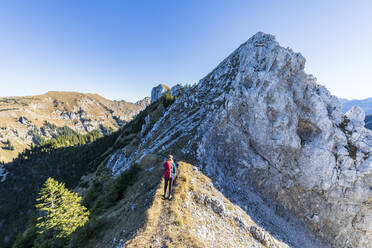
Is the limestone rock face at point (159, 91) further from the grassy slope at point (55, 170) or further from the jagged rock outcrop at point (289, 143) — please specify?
the jagged rock outcrop at point (289, 143)

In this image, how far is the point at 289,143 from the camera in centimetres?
2719

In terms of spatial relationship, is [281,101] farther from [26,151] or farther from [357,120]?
[26,151]

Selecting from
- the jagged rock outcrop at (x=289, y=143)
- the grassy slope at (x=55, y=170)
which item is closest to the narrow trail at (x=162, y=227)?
the jagged rock outcrop at (x=289, y=143)

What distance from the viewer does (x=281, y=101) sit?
27.3m

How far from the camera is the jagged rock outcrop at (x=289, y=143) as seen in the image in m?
24.9

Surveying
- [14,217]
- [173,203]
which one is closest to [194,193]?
[173,203]

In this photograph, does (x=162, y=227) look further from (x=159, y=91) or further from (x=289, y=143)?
(x=159, y=91)

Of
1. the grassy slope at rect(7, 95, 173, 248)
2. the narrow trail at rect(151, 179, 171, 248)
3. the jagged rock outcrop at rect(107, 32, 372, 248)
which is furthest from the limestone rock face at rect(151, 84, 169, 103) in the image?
the narrow trail at rect(151, 179, 171, 248)

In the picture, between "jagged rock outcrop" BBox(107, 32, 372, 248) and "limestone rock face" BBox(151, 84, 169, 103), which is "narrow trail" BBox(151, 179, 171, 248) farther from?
"limestone rock face" BBox(151, 84, 169, 103)

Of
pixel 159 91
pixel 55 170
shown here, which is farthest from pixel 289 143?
pixel 159 91

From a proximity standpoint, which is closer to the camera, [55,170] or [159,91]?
[55,170]

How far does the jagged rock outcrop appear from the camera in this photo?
81.8ft

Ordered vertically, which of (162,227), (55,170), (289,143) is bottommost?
(55,170)

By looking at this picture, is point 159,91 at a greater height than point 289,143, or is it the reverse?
point 159,91
